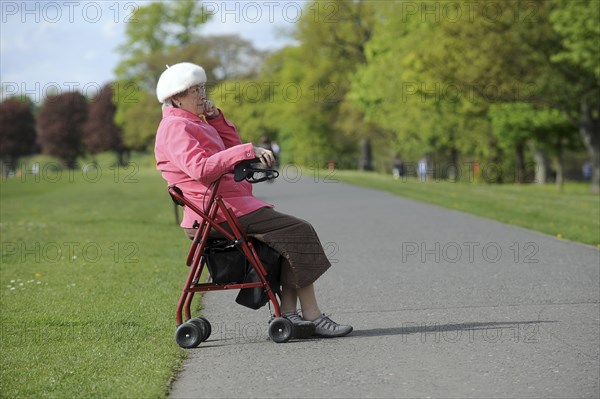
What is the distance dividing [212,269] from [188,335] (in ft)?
1.46

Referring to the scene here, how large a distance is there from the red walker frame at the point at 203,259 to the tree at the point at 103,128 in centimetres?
10123

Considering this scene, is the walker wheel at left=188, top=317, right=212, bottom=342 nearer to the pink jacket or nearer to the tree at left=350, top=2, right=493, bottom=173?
the pink jacket

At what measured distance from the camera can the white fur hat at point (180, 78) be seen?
6.37 meters

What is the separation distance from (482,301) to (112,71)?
84883mm

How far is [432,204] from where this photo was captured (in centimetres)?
2236

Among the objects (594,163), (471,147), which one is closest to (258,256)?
(594,163)

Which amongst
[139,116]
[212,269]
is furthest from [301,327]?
[139,116]

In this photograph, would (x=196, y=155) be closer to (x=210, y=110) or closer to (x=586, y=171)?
(x=210, y=110)

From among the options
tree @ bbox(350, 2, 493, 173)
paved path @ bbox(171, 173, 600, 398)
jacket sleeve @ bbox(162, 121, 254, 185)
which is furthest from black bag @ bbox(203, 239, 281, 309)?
tree @ bbox(350, 2, 493, 173)

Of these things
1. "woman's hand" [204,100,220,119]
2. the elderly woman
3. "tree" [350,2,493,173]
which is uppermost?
"tree" [350,2,493,173]

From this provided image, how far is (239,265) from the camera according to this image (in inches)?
254

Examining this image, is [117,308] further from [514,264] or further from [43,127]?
[43,127]

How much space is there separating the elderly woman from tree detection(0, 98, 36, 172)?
117 m

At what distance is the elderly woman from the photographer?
6.33 metres
